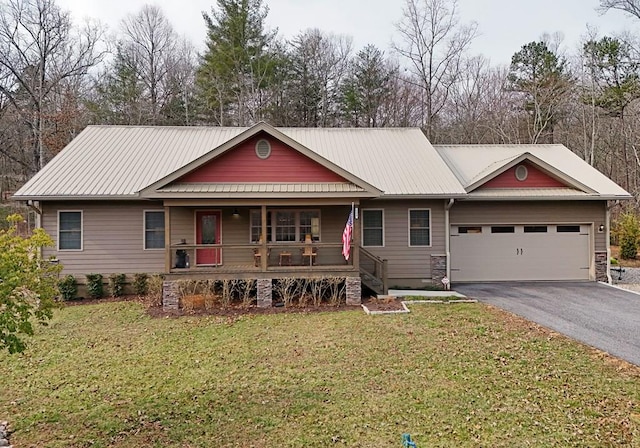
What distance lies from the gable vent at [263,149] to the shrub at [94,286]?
6.02m

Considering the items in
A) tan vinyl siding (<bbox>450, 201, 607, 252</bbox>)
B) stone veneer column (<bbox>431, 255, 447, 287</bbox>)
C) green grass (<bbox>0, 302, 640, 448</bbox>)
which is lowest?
green grass (<bbox>0, 302, 640, 448</bbox>)

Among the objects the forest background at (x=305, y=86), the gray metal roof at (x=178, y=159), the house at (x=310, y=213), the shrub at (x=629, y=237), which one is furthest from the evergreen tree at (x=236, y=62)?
the shrub at (x=629, y=237)

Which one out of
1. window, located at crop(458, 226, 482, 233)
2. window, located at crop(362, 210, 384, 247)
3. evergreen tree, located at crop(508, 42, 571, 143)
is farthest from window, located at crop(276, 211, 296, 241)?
evergreen tree, located at crop(508, 42, 571, 143)

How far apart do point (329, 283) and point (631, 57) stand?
79.7 ft

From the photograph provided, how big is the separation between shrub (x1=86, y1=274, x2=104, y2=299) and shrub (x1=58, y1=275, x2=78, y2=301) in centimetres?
39

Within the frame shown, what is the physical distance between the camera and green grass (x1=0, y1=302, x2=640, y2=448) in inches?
186

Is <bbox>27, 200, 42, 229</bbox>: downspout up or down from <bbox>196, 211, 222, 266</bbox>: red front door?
up

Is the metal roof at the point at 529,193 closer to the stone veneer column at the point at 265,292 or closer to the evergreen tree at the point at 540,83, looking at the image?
the stone veneer column at the point at 265,292

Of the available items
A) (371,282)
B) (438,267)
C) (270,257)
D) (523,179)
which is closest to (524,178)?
(523,179)

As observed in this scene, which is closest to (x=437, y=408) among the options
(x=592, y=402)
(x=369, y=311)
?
(x=592, y=402)

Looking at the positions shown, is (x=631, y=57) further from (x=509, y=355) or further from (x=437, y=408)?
(x=437, y=408)

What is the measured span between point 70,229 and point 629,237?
2164 cm

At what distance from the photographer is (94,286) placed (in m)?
12.6

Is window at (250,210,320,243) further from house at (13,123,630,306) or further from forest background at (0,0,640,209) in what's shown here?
forest background at (0,0,640,209)
